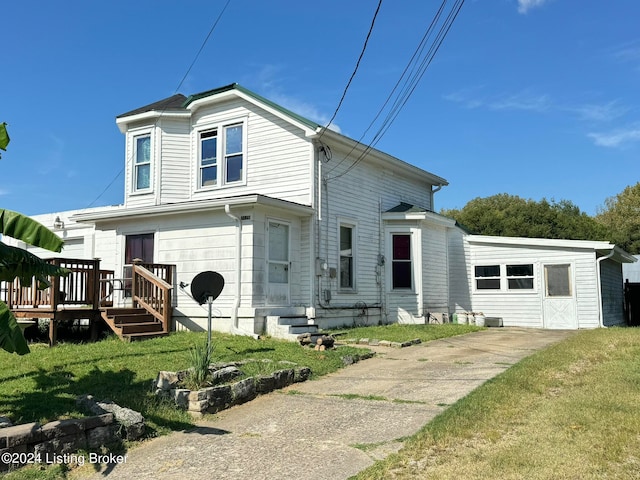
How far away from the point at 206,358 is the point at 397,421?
279 cm

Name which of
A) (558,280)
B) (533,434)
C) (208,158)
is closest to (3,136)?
(533,434)

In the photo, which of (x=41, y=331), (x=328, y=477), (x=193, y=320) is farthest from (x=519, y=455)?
(x=41, y=331)

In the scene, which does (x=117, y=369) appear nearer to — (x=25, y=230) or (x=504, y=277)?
(x=25, y=230)

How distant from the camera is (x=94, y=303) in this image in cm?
1252

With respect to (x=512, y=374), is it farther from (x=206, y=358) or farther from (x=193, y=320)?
(x=193, y=320)

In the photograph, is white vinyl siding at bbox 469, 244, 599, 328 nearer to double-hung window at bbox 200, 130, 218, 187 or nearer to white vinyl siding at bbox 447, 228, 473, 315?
white vinyl siding at bbox 447, 228, 473, 315

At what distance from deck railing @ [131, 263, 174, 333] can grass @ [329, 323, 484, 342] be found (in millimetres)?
4387

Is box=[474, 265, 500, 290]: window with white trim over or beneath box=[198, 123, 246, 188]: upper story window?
beneath

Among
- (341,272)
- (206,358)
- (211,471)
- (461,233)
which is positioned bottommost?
(211,471)

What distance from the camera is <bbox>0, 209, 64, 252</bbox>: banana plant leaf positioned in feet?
18.6

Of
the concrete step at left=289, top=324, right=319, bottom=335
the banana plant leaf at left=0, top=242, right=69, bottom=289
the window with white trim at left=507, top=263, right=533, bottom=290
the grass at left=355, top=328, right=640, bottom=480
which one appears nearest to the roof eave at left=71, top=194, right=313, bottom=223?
the concrete step at left=289, top=324, right=319, bottom=335

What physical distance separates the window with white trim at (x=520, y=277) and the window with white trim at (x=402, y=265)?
432 cm

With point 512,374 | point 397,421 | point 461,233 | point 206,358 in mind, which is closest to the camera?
point 397,421

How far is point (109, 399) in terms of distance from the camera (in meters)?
6.72
